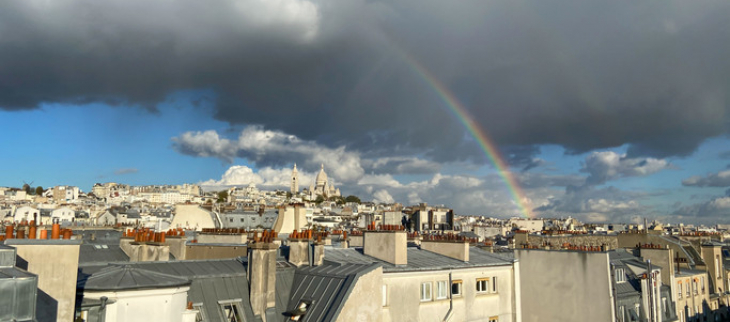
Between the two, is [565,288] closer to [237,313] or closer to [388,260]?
[388,260]

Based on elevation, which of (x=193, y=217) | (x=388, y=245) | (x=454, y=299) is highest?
(x=193, y=217)

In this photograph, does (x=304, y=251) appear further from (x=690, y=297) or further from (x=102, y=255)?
(x=690, y=297)

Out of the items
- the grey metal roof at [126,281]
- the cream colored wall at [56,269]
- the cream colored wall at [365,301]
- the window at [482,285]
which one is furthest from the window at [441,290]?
the cream colored wall at [56,269]

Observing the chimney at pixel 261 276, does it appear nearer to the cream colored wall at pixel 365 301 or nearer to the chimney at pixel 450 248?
the cream colored wall at pixel 365 301

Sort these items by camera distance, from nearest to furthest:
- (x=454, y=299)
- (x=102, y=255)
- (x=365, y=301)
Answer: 1. (x=365, y=301)
2. (x=454, y=299)
3. (x=102, y=255)

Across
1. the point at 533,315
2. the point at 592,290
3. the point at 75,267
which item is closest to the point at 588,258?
the point at 592,290

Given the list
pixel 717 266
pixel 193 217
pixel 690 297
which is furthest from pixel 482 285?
pixel 193 217

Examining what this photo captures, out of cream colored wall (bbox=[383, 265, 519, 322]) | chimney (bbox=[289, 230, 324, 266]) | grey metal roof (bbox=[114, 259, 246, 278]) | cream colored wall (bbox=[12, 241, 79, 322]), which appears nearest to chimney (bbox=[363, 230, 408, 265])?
cream colored wall (bbox=[383, 265, 519, 322])
